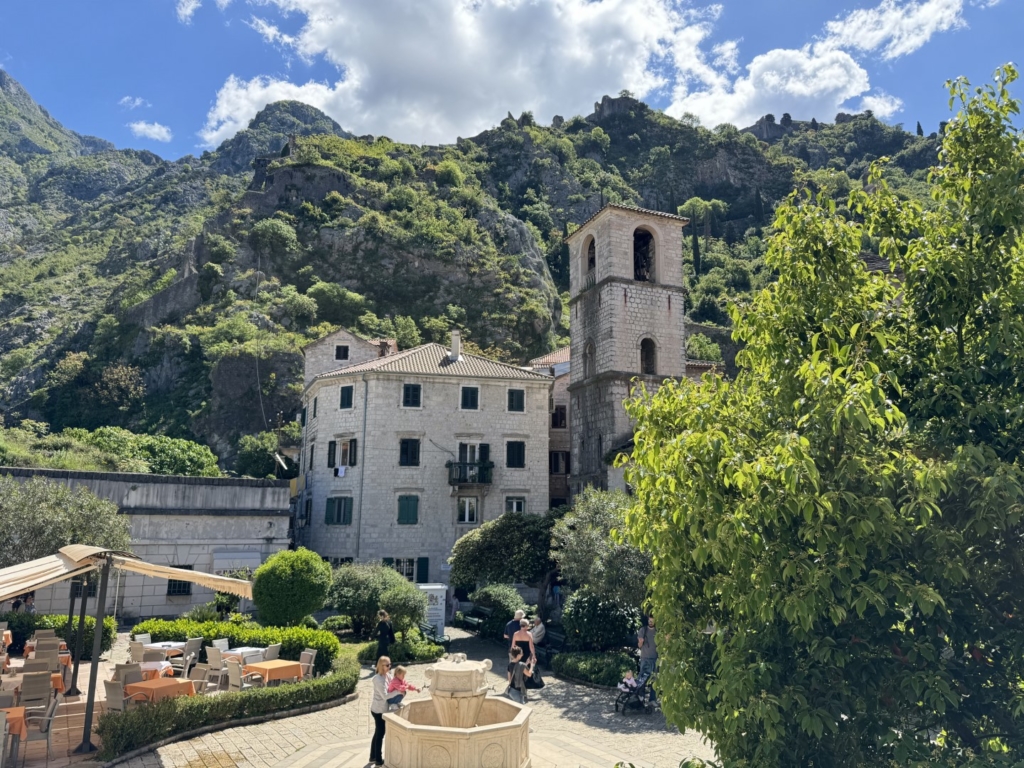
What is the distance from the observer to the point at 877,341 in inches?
216

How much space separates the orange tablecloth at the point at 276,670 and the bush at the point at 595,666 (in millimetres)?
6450

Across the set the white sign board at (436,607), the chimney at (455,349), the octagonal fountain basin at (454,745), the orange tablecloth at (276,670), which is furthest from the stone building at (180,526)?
the octagonal fountain basin at (454,745)

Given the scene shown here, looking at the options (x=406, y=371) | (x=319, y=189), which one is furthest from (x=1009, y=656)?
(x=319, y=189)

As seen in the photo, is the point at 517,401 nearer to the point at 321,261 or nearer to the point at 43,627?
the point at 43,627

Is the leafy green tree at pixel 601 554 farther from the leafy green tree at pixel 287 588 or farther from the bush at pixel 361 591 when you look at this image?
the leafy green tree at pixel 287 588

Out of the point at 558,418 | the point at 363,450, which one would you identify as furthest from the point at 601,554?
the point at 558,418

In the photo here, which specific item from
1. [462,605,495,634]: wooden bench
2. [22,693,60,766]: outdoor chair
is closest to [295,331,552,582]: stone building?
[462,605,495,634]: wooden bench

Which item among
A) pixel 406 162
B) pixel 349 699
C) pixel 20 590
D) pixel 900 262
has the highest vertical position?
pixel 406 162

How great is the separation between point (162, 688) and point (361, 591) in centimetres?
951

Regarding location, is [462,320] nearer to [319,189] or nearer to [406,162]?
[319,189]

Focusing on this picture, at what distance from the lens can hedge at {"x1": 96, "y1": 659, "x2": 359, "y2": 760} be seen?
1091 cm

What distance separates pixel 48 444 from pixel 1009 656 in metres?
52.5

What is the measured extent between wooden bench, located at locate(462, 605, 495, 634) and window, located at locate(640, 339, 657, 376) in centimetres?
1356

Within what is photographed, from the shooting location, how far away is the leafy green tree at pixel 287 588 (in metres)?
19.2
